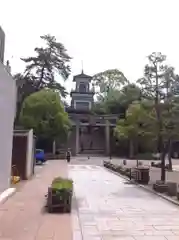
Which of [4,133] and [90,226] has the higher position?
[4,133]

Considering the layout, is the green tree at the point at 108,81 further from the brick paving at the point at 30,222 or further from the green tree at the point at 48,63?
the brick paving at the point at 30,222

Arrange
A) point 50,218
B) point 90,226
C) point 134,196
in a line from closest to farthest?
point 90,226
point 50,218
point 134,196

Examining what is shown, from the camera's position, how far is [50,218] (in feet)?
27.9

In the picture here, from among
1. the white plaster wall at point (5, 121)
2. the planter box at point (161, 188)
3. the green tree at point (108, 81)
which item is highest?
the green tree at point (108, 81)

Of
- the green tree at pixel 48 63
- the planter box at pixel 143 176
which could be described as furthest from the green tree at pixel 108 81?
the planter box at pixel 143 176

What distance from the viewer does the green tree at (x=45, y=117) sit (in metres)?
40.1

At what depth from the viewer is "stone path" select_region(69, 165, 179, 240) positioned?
23.1ft

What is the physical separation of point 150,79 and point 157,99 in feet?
3.80

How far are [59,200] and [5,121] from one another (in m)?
3.58

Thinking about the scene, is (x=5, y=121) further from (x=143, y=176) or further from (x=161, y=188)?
(x=143, y=176)

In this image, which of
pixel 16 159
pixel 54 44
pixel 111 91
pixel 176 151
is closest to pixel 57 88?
pixel 54 44

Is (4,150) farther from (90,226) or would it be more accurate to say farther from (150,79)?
(150,79)

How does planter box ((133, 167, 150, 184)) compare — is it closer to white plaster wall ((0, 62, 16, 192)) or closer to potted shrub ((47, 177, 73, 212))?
white plaster wall ((0, 62, 16, 192))

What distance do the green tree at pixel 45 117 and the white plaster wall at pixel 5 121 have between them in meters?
27.0
